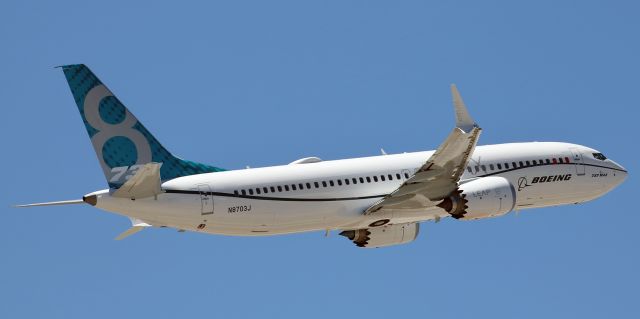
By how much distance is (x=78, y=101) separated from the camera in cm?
5966

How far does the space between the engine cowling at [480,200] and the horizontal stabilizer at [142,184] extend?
44.1 ft

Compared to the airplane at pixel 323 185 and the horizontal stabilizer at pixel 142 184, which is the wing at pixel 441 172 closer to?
the airplane at pixel 323 185

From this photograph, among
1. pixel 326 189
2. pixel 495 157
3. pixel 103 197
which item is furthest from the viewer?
pixel 495 157

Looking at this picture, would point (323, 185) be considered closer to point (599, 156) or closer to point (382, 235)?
point (382, 235)

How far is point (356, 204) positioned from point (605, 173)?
14.7 metres

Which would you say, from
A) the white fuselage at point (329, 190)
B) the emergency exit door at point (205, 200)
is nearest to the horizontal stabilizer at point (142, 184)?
the white fuselage at point (329, 190)

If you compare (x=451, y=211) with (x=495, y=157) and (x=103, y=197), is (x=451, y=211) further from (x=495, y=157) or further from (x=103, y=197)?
(x=103, y=197)

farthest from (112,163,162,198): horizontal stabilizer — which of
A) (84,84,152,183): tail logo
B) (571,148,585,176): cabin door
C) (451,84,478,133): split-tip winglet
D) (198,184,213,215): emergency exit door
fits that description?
(571,148,585,176): cabin door

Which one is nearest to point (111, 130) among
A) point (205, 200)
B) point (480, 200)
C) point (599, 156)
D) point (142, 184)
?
point (142, 184)

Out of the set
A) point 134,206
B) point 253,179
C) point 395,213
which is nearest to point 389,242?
point 395,213

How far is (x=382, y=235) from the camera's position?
68.8 m

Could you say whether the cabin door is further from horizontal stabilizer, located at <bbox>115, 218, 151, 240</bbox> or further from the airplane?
horizontal stabilizer, located at <bbox>115, 218, 151, 240</bbox>

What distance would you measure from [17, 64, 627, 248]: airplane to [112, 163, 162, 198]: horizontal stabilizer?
5 centimetres

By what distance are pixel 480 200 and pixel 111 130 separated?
16.7m
